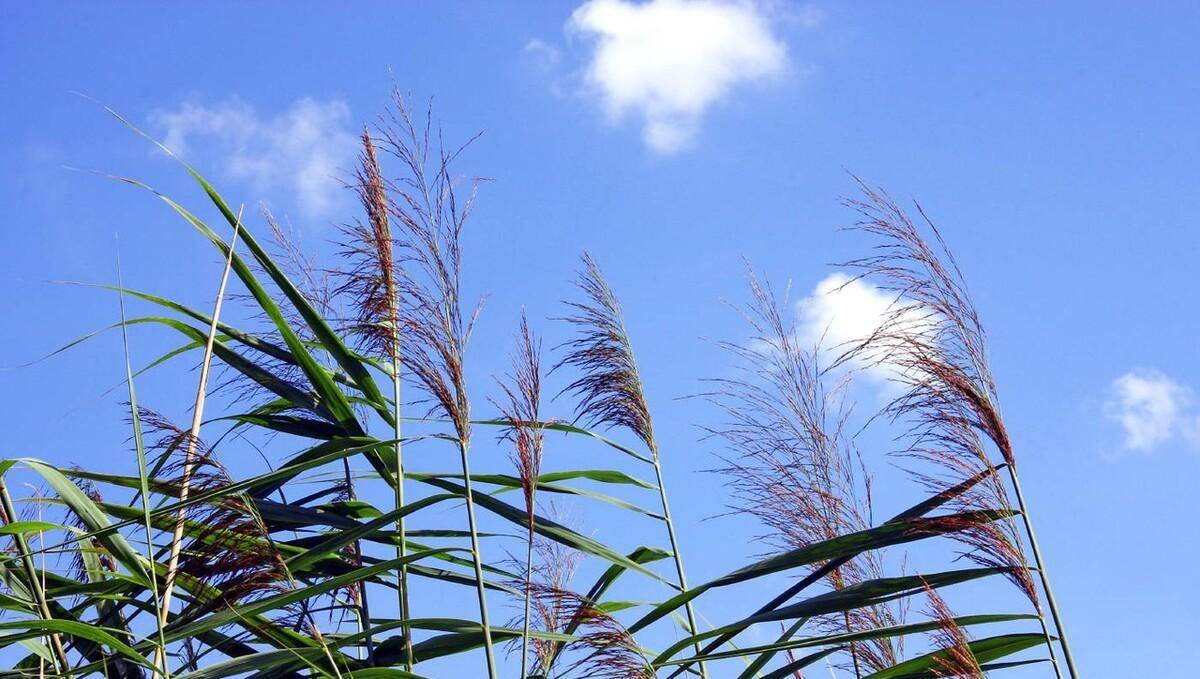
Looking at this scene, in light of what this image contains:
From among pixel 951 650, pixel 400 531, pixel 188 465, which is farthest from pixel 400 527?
pixel 951 650

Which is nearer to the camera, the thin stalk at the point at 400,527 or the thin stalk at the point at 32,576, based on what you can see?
the thin stalk at the point at 32,576

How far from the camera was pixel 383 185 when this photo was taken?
2695 mm

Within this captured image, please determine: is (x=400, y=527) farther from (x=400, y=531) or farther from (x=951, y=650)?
(x=951, y=650)

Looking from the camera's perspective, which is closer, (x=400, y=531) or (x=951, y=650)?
(x=951, y=650)

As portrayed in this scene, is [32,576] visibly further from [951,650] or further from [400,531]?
[951,650]

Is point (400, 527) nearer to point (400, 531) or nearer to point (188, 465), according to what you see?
point (400, 531)

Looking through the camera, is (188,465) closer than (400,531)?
Yes

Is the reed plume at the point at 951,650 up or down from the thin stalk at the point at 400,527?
down

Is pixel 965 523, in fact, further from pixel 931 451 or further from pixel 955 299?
pixel 955 299

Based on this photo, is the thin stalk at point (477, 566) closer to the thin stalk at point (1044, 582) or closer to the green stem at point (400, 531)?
the green stem at point (400, 531)

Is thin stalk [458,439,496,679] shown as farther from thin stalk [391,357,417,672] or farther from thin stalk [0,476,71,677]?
thin stalk [0,476,71,677]

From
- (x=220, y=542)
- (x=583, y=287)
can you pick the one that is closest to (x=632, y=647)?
(x=220, y=542)

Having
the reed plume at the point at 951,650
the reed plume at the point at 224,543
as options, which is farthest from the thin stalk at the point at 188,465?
the reed plume at the point at 951,650

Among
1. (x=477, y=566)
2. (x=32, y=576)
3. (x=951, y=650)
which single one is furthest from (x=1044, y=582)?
(x=32, y=576)
